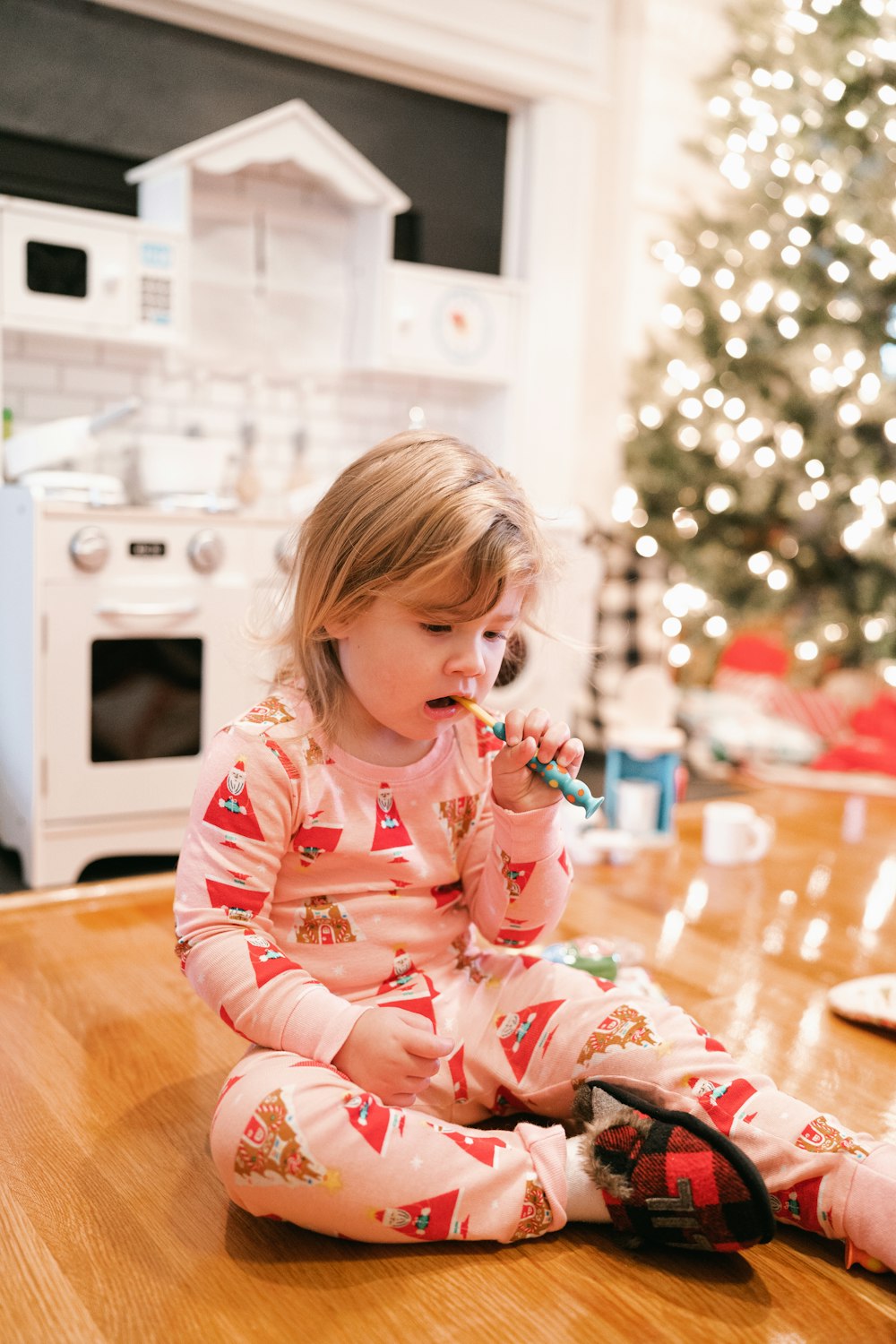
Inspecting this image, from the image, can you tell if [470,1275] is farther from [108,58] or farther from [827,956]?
[108,58]

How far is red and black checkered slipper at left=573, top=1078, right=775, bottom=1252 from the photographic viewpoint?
36.5 inches

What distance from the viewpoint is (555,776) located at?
1052 millimetres

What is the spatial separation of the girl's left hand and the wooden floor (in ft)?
1.25

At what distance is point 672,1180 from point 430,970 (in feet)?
1.08

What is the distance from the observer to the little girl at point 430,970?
0.95 meters

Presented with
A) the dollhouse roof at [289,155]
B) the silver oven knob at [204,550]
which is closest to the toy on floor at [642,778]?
the silver oven knob at [204,550]

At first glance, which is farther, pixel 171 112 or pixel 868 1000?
pixel 171 112

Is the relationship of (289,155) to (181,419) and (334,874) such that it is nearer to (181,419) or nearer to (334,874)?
(181,419)

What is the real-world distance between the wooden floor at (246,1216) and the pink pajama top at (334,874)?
0.61 feet

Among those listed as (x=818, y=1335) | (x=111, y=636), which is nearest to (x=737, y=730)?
(x=111, y=636)

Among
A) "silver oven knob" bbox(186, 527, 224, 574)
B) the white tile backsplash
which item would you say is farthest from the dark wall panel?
"silver oven knob" bbox(186, 527, 224, 574)

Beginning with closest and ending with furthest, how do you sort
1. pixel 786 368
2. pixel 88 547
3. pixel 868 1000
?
pixel 868 1000
pixel 88 547
pixel 786 368

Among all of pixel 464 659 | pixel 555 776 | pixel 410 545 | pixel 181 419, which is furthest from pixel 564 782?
pixel 181 419

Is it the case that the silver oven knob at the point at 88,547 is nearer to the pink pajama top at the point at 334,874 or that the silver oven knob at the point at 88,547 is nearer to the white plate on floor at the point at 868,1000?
the pink pajama top at the point at 334,874
